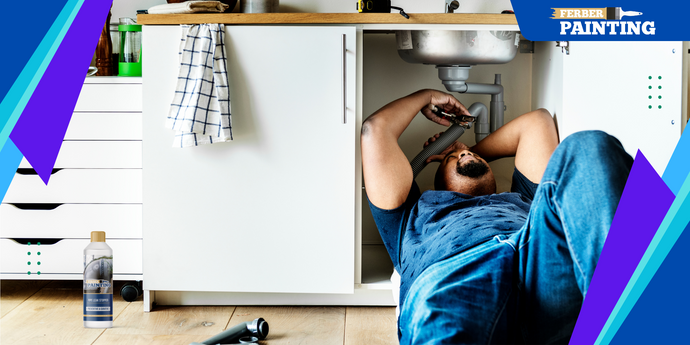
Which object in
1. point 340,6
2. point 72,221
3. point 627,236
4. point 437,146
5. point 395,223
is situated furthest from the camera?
point 340,6

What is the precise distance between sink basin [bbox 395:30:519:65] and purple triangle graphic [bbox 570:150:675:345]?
3.23 ft

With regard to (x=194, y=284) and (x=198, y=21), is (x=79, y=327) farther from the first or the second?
(x=198, y=21)

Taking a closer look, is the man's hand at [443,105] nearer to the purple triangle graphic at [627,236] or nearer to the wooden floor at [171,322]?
the wooden floor at [171,322]

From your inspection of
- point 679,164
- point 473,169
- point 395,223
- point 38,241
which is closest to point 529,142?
point 473,169

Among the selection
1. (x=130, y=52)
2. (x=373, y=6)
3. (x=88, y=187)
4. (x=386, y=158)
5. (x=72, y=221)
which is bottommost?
(x=72, y=221)

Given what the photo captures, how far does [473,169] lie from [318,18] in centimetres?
67

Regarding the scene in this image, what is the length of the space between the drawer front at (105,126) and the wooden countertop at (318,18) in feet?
1.06

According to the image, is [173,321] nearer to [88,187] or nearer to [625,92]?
[88,187]

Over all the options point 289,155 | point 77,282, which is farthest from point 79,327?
point 289,155

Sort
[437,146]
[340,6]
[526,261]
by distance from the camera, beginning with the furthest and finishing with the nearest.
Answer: [340,6] < [437,146] < [526,261]

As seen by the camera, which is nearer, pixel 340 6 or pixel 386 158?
pixel 386 158

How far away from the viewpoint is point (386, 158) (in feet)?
5.58

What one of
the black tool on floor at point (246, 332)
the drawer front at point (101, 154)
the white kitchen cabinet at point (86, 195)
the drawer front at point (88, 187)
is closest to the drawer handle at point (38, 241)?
the white kitchen cabinet at point (86, 195)

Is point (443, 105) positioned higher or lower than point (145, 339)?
higher
